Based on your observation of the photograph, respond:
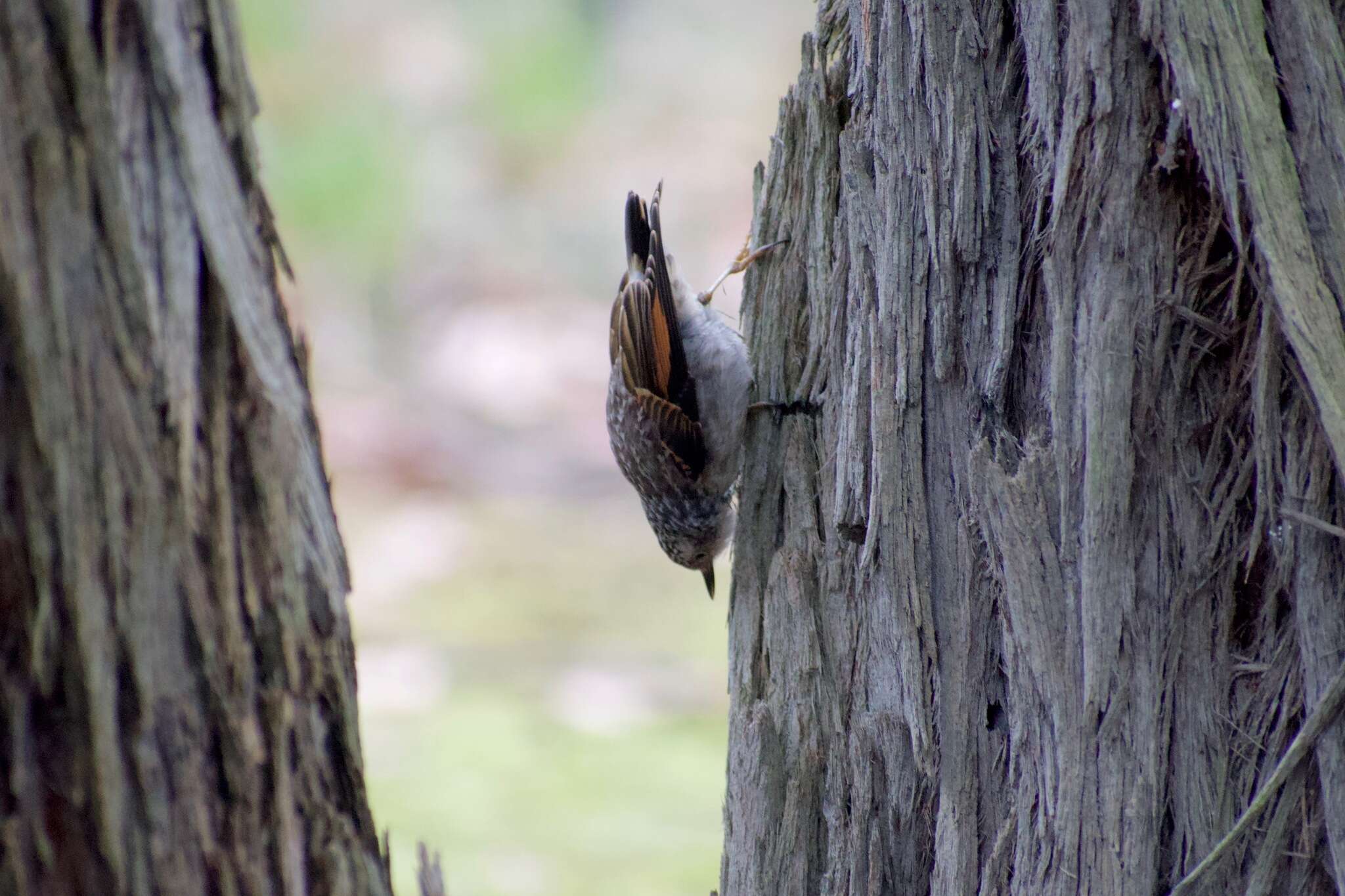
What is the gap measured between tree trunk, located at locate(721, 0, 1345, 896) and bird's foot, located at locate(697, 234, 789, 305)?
0.48m

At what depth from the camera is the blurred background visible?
7094mm

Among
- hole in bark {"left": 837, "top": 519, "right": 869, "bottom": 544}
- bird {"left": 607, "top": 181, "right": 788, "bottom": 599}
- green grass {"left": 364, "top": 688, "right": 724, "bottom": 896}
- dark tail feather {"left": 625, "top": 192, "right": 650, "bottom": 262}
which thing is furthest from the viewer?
green grass {"left": 364, "top": 688, "right": 724, "bottom": 896}

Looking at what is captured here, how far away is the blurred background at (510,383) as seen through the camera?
7.09 metres

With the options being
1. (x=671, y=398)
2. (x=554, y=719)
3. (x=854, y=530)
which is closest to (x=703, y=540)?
(x=671, y=398)

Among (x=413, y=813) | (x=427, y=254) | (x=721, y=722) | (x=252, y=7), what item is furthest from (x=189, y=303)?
(x=427, y=254)

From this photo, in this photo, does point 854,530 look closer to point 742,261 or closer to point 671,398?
point 742,261

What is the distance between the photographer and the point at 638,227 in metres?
4.68

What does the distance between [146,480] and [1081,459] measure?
142 centimetres

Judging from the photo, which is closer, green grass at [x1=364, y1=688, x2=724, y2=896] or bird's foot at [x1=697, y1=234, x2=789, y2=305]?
bird's foot at [x1=697, y1=234, x2=789, y2=305]

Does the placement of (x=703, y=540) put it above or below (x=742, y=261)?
below

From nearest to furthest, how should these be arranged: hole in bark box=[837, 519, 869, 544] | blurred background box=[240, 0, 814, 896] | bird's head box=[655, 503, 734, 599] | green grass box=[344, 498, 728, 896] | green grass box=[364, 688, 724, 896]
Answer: hole in bark box=[837, 519, 869, 544] → bird's head box=[655, 503, 734, 599] → green grass box=[364, 688, 724, 896] → green grass box=[344, 498, 728, 896] → blurred background box=[240, 0, 814, 896]

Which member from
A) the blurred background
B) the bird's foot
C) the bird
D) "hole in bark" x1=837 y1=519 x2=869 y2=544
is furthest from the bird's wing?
"hole in bark" x1=837 y1=519 x2=869 y2=544

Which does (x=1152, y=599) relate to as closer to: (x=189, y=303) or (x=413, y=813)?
(x=189, y=303)

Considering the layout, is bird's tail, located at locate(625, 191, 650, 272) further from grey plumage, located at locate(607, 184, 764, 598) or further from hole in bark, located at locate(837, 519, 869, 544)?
hole in bark, located at locate(837, 519, 869, 544)
